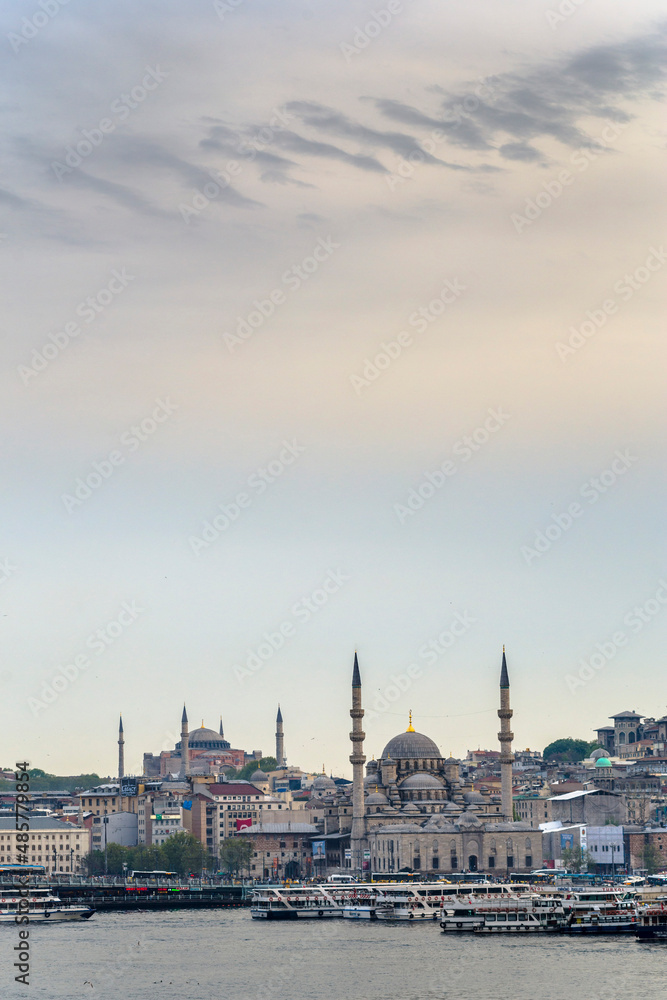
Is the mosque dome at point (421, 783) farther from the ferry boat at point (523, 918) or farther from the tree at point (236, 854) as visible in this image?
the ferry boat at point (523, 918)

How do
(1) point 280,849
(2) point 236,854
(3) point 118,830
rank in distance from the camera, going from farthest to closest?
(3) point 118,830, (1) point 280,849, (2) point 236,854

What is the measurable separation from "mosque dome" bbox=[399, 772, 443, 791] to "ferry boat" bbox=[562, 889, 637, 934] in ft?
155

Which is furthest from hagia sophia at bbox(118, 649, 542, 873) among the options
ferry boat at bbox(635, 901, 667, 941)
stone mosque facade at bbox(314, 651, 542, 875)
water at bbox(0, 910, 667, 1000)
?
ferry boat at bbox(635, 901, 667, 941)

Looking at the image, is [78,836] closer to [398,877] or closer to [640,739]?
[398,877]

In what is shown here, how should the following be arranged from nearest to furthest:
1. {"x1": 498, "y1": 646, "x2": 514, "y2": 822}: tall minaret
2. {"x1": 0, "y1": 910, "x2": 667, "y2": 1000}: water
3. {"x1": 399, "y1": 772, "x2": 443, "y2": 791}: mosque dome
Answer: {"x1": 0, "y1": 910, "x2": 667, "y2": 1000}: water, {"x1": 498, "y1": 646, "x2": 514, "y2": 822}: tall minaret, {"x1": 399, "y1": 772, "x2": 443, "y2": 791}: mosque dome

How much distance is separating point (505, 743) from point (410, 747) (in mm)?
15997

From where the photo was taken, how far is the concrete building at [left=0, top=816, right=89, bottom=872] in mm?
151625

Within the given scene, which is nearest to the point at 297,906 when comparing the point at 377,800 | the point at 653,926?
the point at 653,926

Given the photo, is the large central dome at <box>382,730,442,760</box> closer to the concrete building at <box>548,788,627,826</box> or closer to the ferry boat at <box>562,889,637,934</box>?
the concrete building at <box>548,788,627,826</box>

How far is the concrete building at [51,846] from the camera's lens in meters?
152

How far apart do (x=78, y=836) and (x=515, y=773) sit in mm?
49999

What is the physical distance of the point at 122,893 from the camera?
11331 centimetres

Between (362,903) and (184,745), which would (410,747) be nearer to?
(362,903)

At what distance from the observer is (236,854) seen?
5221 inches
